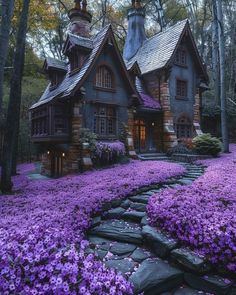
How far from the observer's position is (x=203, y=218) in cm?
484

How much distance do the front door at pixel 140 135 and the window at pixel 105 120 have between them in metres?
3.44

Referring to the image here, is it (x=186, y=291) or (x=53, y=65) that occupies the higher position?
(x=53, y=65)

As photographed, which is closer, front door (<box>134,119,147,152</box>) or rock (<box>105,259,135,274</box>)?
rock (<box>105,259,135,274</box>)

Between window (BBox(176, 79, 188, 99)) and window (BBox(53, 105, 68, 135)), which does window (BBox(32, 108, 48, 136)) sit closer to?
window (BBox(53, 105, 68, 135))

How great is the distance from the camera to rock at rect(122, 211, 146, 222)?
630cm

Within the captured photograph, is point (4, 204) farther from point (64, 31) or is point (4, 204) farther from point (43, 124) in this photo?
point (64, 31)

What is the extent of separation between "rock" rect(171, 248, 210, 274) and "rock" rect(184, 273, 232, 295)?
0.36ft

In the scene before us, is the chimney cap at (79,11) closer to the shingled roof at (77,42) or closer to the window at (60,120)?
the shingled roof at (77,42)

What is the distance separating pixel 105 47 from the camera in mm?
14844

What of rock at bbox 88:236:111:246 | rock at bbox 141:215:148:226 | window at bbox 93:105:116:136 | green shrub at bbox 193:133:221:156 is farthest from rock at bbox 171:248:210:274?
green shrub at bbox 193:133:221:156

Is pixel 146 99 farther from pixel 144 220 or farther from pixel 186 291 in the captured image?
pixel 186 291

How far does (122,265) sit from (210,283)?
1.42m

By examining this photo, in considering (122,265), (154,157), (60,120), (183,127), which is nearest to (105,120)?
(60,120)

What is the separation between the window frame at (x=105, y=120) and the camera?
14828mm
